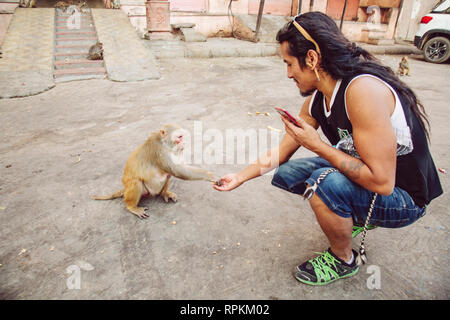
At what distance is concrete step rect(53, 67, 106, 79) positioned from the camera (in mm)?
6468

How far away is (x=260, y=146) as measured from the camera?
383cm

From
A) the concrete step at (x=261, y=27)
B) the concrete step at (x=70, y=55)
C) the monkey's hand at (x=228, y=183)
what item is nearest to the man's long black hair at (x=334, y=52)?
the monkey's hand at (x=228, y=183)

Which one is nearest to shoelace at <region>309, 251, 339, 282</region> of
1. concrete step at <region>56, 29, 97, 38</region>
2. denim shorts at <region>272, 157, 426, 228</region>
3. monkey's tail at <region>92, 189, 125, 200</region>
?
denim shorts at <region>272, 157, 426, 228</region>

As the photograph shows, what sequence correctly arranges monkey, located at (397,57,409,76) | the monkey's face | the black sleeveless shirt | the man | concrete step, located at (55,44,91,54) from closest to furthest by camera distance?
the man, the black sleeveless shirt, the monkey's face, monkey, located at (397,57,409,76), concrete step, located at (55,44,91,54)

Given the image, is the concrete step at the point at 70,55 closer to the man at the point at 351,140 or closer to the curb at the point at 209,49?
the curb at the point at 209,49

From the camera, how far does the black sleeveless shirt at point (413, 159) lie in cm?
168

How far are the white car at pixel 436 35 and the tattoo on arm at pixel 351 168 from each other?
32.9 ft

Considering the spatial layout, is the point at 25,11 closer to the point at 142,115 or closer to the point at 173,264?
the point at 142,115

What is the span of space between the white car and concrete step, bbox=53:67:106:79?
9504mm

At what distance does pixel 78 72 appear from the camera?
6.62m

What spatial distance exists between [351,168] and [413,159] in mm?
384

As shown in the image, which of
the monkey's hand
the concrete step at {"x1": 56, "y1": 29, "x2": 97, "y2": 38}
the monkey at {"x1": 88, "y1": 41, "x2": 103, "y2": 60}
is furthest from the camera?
the concrete step at {"x1": 56, "y1": 29, "x2": 97, "y2": 38}

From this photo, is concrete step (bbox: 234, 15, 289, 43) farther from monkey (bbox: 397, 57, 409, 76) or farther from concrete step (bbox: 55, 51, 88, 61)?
concrete step (bbox: 55, 51, 88, 61)
